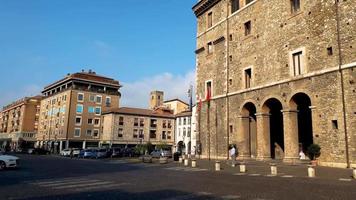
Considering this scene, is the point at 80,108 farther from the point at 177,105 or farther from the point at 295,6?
the point at 295,6

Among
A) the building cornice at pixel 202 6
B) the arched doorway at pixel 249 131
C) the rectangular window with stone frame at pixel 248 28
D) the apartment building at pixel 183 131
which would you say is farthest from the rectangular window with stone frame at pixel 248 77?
the apartment building at pixel 183 131

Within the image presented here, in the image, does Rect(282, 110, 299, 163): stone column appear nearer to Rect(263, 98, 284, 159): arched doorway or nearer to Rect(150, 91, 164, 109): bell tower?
Rect(263, 98, 284, 159): arched doorway

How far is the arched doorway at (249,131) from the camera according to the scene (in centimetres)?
3225

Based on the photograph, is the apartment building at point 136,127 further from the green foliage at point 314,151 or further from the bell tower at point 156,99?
the green foliage at point 314,151

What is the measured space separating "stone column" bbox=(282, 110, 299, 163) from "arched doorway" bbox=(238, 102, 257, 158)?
5.51 meters

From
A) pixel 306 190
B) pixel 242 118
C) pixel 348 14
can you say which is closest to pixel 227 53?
pixel 242 118

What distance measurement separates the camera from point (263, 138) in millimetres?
29672

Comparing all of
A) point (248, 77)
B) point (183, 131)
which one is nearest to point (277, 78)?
point (248, 77)

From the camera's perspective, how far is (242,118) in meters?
32.6

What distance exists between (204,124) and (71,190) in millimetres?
27370

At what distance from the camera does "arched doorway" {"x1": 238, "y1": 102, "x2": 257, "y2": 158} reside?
3225 cm

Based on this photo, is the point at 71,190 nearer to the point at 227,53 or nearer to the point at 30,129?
the point at 227,53

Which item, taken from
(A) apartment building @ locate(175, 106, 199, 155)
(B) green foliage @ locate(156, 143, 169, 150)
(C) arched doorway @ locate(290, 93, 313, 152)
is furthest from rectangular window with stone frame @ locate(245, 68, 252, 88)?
(B) green foliage @ locate(156, 143, 169, 150)

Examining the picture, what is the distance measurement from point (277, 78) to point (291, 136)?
17.5 ft
